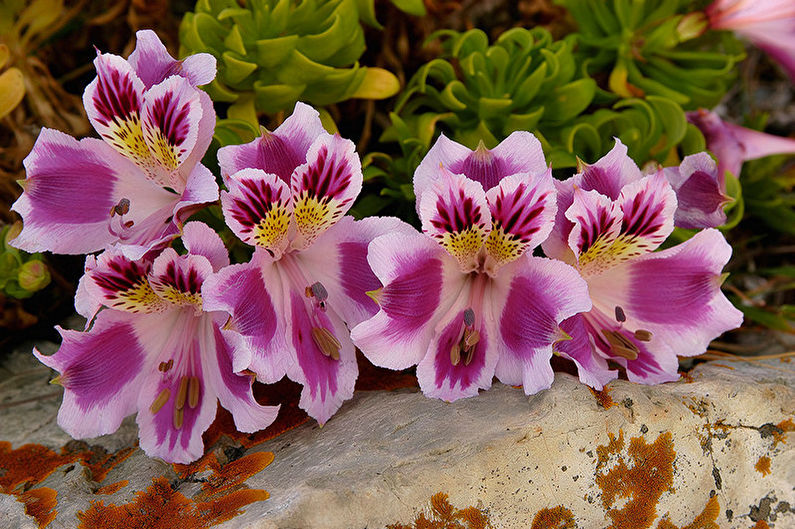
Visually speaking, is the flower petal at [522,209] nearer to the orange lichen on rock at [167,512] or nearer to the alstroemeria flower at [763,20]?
the orange lichen on rock at [167,512]

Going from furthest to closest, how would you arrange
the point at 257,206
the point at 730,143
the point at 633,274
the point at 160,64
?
the point at 730,143 < the point at 633,274 < the point at 160,64 < the point at 257,206

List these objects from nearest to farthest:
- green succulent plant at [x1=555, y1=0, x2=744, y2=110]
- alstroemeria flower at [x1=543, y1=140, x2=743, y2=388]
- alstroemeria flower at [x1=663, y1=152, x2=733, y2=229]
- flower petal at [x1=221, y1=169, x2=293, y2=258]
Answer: flower petal at [x1=221, y1=169, x2=293, y2=258]
alstroemeria flower at [x1=543, y1=140, x2=743, y2=388]
alstroemeria flower at [x1=663, y1=152, x2=733, y2=229]
green succulent plant at [x1=555, y1=0, x2=744, y2=110]

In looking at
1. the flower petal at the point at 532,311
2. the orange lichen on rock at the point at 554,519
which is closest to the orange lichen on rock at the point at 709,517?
the orange lichen on rock at the point at 554,519

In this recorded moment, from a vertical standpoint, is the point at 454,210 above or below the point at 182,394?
above

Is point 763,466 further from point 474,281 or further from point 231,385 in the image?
point 231,385

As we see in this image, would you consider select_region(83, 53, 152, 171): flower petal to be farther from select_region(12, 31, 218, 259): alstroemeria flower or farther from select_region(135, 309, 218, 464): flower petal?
select_region(135, 309, 218, 464): flower petal

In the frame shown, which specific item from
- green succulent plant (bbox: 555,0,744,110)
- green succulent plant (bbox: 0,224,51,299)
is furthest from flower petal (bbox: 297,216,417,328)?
green succulent plant (bbox: 555,0,744,110)

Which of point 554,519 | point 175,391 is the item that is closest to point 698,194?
point 554,519

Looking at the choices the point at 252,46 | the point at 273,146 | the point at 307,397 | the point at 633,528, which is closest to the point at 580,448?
the point at 633,528
